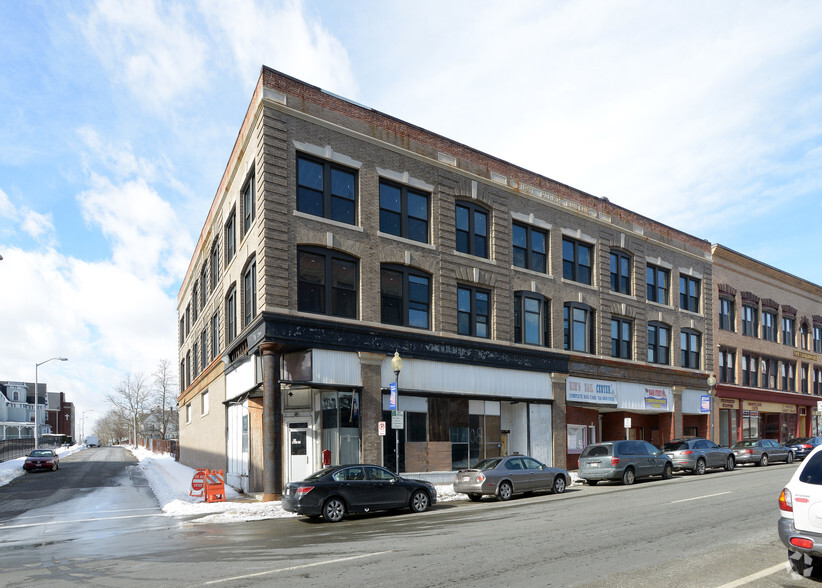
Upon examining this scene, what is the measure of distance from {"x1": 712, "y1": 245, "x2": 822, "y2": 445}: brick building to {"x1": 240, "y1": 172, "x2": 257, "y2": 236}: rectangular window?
30.3m

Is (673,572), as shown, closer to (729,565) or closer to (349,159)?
(729,565)

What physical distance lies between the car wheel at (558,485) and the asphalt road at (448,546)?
1.99 m

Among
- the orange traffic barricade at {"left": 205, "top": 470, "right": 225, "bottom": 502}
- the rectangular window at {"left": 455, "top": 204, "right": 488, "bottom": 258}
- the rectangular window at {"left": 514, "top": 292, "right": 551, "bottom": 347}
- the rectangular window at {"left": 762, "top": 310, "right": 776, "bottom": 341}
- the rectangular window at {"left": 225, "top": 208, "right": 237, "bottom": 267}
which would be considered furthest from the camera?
A: the rectangular window at {"left": 762, "top": 310, "right": 776, "bottom": 341}

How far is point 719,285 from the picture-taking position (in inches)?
1668

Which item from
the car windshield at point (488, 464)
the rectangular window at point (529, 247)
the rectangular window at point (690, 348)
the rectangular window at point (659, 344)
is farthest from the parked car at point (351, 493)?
the rectangular window at point (690, 348)

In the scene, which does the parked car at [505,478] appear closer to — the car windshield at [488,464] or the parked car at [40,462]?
the car windshield at [488,464]

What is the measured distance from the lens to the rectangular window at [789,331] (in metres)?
49.4

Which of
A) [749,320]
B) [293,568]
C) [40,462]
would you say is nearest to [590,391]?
[749,320]

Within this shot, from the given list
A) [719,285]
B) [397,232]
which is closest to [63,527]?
[397,232]

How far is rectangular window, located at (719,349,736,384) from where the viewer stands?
139 feet

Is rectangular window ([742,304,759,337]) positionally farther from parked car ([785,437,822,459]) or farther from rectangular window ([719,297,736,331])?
parked car ([785,437,822,459])

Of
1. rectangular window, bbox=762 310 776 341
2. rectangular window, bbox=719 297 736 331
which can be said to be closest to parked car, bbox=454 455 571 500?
rectangular window, bbox=719 297 736 331

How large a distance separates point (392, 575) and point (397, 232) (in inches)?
677

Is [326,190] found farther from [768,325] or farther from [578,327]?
[768,325]
